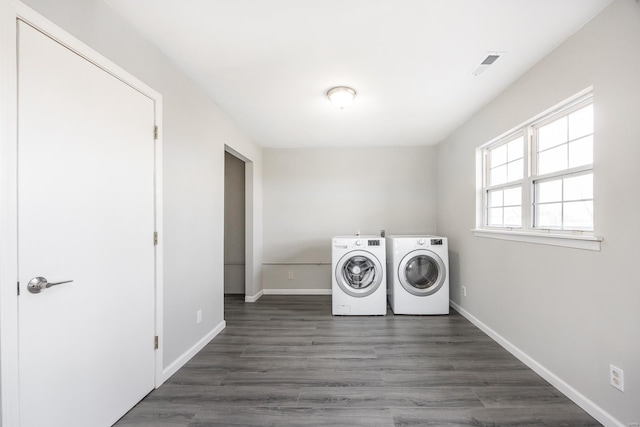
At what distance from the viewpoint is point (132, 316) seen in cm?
173

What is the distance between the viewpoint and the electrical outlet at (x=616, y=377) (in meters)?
1.50

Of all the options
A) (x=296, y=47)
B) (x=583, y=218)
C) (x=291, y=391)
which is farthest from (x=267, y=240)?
(x=583, y=218)

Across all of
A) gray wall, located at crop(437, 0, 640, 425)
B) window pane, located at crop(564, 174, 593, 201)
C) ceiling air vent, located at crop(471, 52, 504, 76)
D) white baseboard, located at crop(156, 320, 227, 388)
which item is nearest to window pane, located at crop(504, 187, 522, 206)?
gray wall, located at crop(437, 0, 640, 425)

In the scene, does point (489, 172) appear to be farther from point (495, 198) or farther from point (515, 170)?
point (515, 170)

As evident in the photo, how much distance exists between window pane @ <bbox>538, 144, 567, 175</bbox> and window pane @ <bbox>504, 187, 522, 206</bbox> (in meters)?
0.32

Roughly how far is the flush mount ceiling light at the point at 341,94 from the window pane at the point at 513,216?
179cm

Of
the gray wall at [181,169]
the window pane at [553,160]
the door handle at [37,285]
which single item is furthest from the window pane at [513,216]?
the door handle at [37,285]

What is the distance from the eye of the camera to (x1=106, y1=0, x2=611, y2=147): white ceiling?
1.56 meters

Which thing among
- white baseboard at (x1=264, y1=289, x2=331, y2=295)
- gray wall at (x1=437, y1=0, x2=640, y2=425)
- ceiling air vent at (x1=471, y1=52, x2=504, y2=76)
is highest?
ceiling air vent at (x1=471, y1=52, x2=504, y2=76)

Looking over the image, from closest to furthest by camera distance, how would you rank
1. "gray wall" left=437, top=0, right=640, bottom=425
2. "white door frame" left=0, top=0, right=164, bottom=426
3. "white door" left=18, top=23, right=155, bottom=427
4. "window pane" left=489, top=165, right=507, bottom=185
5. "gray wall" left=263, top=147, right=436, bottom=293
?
1. "white door frame" left=0, top=0, right=164, bottom=426
2. "white door" left=18, top=23, right=155, bottom=427
3. "gray wall" left=437, top=0, right=640, bottom=425
4. "window pane" left=489, top=165, right=507, bottom=185
5. "gray wall" left=263, top=147, right=436, bottom=293

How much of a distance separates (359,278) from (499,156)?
80.5 inches

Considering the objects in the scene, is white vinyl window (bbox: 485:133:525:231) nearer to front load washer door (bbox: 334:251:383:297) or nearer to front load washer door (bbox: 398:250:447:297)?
front load washer door (bbox: 398:250:447:297)

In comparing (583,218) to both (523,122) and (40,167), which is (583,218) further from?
(40,167)

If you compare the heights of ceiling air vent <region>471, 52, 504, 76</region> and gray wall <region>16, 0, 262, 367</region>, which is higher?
ceiling air vent <region>471, 52, 504, 76</region>
